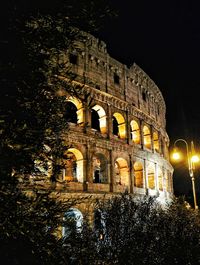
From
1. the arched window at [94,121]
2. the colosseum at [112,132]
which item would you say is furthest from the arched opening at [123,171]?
the arched window at [94,121]

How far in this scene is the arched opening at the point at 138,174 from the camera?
22.1 m

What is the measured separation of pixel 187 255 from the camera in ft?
33.7

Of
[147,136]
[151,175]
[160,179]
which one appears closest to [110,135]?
[147,136]

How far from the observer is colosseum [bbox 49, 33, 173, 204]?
17.8 meters

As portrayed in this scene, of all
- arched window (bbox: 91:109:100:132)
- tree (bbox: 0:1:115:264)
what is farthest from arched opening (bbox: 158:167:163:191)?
tree (bbox: 0:1:115:264)

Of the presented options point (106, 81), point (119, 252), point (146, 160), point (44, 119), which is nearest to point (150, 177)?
point (146, 160)

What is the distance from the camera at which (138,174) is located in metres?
22.4

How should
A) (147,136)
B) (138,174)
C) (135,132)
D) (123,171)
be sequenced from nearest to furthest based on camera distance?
1. (123,171)
2. (138,174)
3. (135,132)
4. (147,136)

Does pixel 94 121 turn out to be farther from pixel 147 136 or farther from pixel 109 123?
pixel 109 123

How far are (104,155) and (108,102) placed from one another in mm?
3952

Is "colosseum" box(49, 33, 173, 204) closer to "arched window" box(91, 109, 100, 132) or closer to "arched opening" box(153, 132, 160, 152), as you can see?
"arched opening" box(153, 132, 160, 152)

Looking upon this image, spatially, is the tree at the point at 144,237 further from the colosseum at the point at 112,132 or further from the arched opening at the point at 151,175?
the arched opening at the point at 151,175

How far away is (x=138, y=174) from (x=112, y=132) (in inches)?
175

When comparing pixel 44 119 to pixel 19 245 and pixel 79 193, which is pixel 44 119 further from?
pixel 79 193
